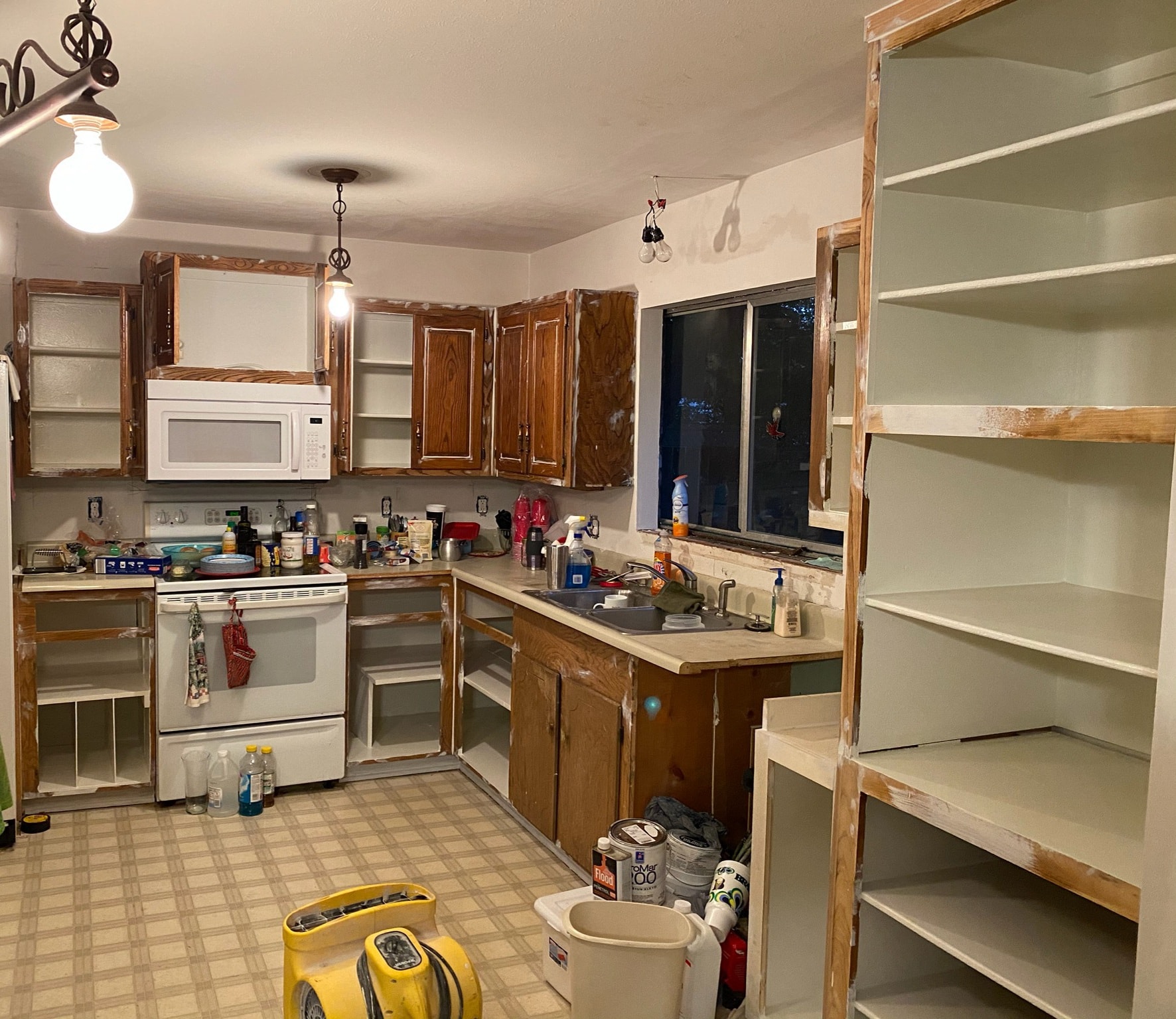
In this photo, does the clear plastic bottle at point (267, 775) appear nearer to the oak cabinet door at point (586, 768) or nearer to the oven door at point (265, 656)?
the oven door at point (265, 656)

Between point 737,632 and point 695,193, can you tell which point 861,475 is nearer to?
point 737,632

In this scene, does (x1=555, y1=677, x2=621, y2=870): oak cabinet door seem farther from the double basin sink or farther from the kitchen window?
the kitchen window

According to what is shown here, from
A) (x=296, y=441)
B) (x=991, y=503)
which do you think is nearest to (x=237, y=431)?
(x=296, y=441)

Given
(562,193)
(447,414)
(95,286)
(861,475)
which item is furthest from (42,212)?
(861,475)

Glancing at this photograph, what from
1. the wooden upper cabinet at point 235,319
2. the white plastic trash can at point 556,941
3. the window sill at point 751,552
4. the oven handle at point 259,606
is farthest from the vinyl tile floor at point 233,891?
the wooden upper cabinet at point 235,319

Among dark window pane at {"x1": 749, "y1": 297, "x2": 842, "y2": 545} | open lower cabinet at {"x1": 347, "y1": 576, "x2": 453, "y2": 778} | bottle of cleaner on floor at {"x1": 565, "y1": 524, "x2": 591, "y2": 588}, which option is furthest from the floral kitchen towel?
dark window pane at {"x1": 749, "y1": 297, "x2": 842, "y2": 545}

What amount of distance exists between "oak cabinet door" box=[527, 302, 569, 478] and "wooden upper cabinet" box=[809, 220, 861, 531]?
159 cm

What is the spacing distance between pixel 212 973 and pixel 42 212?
3251 millimetres

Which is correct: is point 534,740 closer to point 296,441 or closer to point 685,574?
point 685,574

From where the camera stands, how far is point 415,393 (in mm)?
4836

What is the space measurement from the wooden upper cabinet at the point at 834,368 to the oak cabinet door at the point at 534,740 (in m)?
1.30

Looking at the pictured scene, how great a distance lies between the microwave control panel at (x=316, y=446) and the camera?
4.54m

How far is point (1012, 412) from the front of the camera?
5.99 ft

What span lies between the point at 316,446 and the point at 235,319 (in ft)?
2.07
